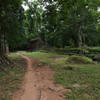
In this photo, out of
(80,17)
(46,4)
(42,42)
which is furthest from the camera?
(42,42)

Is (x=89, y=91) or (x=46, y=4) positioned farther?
(x=46, y=4)

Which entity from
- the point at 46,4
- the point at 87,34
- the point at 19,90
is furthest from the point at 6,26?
the point at 87,34

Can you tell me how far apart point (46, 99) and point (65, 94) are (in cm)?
69

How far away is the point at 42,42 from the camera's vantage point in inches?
1508

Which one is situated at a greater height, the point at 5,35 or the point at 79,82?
the point at 5,35

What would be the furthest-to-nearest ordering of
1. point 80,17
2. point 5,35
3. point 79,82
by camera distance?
point 80,17, point 5,35, point 79,82

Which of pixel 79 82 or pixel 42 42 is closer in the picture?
pixel 79 82

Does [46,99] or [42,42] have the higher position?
[42,42]

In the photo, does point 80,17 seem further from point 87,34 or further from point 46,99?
point 46,99

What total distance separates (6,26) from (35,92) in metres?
8.10

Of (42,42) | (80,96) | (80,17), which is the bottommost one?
(80,96)

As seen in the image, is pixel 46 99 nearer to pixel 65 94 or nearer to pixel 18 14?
pixel 65 94

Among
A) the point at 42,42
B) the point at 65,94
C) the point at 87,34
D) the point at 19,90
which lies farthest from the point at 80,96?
the point at 42,42

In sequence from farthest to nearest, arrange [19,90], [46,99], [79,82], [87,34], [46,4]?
[87,34], [46,4], [79,82], [19,90], [46,99]
